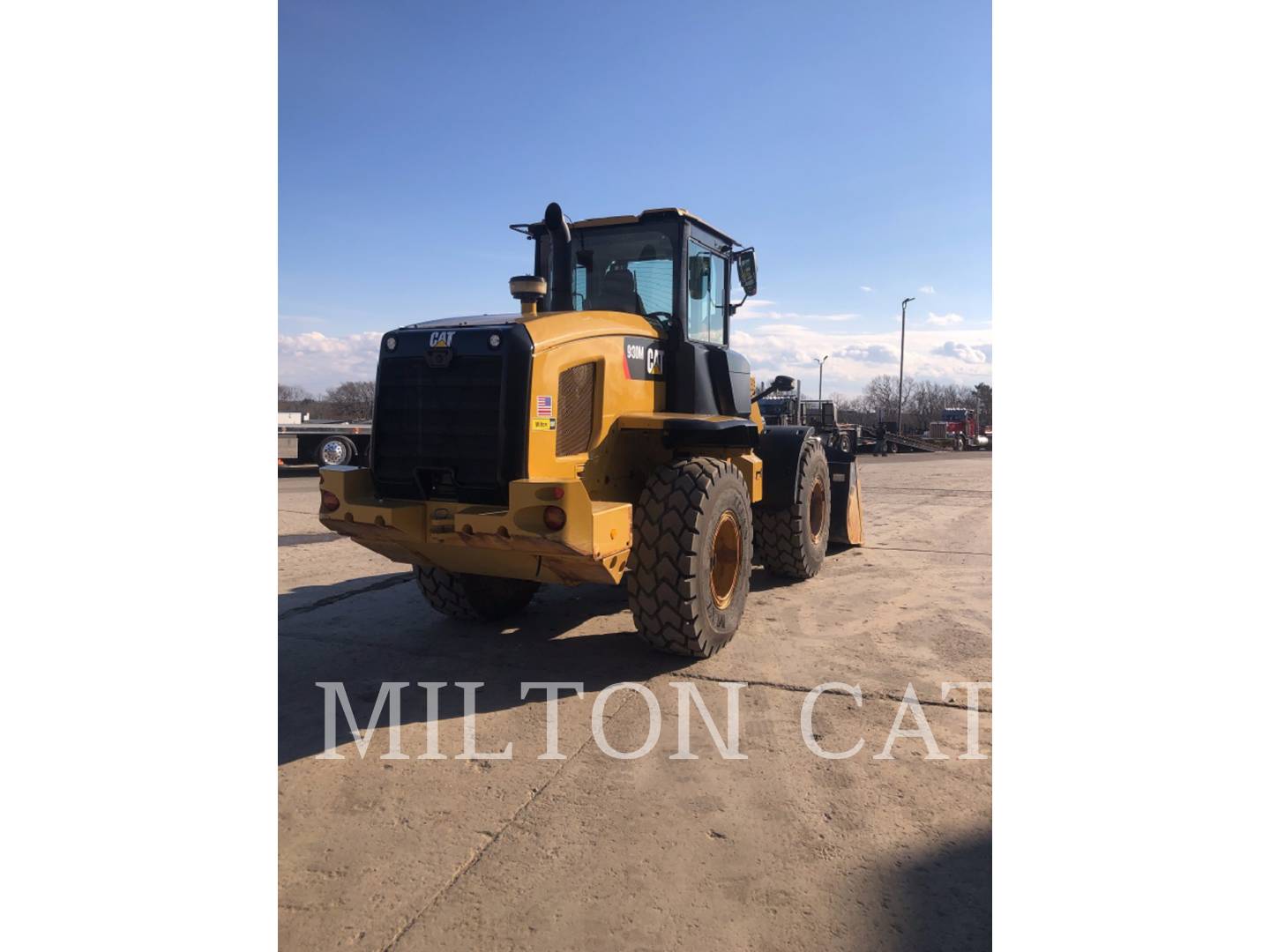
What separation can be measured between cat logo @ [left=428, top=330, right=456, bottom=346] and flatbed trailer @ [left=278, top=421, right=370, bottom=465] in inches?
587

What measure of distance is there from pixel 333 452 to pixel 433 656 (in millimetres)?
15457

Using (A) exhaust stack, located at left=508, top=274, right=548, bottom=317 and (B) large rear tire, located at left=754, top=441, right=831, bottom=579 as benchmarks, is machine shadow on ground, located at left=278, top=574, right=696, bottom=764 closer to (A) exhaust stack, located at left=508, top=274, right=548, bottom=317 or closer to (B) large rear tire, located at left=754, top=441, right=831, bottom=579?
(B) large rear tire, located at left=754, top=441, right=831, bottom=579

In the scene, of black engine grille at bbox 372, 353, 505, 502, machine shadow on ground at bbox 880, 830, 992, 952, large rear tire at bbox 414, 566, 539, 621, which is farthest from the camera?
large rear tire at bbox 414, 566, 539, 621

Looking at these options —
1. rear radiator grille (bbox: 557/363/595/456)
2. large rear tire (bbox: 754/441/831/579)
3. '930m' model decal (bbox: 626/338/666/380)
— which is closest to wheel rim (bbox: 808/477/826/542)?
large rear tire (bbox: 754/441/831/579)

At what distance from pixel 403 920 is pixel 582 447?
2699 millimetres

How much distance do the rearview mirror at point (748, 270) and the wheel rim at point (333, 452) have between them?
1470 cm

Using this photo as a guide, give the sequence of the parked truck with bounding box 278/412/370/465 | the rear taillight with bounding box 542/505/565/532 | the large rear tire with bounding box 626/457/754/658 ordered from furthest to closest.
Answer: the parked truck with bounding box 278/412/370/465
the large rear tire with bounding box 626/457/754/658
the rear taillight with bounding box 542/505/565/532

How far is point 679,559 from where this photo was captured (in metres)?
4.41

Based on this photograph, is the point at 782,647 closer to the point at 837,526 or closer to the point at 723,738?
the point at 723,738

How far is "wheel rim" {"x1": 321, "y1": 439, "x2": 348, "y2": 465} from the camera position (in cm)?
1878

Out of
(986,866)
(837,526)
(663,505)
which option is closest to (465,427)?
(663,505)

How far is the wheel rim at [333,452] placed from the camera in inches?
739

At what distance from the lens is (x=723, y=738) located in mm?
3672

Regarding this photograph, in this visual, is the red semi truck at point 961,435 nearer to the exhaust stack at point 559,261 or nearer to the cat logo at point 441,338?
the exhaust stack at point 559,261
